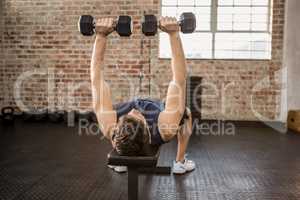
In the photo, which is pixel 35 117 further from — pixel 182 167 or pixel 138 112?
pixel 138 112

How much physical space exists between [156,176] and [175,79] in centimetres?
113

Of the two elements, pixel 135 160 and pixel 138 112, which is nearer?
pixel 135 160

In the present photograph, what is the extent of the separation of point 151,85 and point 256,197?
348cm

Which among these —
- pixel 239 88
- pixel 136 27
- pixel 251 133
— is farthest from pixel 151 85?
pixel 251 133

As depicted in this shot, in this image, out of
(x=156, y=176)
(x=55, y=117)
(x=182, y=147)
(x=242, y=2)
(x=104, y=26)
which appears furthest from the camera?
(x=242, y=2)

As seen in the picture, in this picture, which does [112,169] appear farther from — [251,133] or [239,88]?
[239,88]

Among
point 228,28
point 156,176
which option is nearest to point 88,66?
point 228,28

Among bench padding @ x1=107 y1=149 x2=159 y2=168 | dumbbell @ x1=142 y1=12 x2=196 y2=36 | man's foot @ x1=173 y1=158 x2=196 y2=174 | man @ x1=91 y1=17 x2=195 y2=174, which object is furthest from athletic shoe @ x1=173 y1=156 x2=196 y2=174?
dumbbell @ x1=142 y1=12 x2=196 y2=36

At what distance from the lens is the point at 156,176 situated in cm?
289

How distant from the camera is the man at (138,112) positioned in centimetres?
192

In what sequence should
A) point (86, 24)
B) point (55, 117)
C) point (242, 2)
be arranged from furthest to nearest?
point (242, 2) < point (55, 117) < point (86, 24)

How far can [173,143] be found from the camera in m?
4.16

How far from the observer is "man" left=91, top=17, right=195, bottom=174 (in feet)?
6.31

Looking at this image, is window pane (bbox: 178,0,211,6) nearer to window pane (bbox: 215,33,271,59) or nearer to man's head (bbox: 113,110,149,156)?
window pane (bbox: 215,33,271,59)
